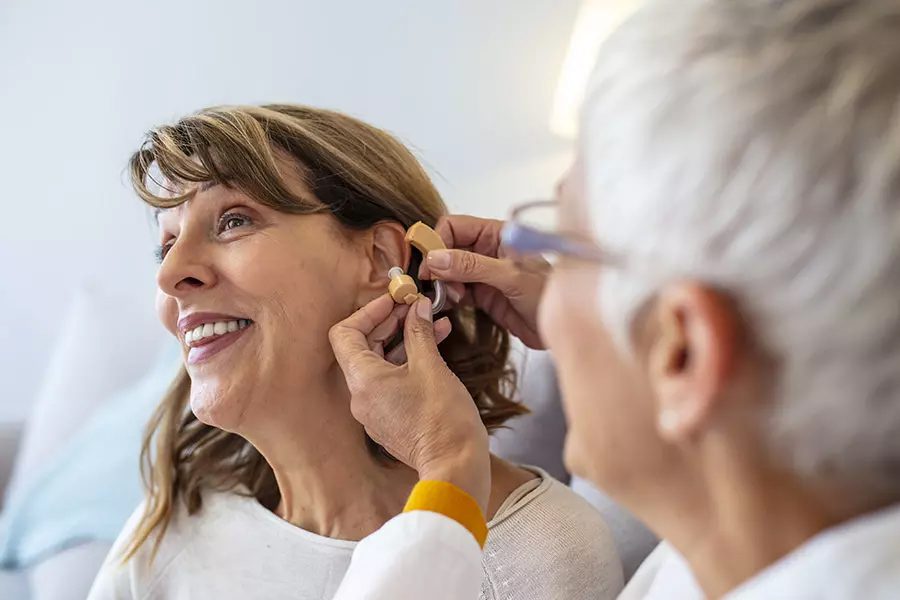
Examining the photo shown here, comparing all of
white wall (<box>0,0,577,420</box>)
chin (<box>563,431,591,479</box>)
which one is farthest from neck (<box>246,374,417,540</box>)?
white wall (<box>0,0,577,420</box>)

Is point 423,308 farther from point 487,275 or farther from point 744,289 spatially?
point 744,289

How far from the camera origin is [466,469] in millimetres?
977

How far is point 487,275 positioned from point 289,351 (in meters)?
0.28

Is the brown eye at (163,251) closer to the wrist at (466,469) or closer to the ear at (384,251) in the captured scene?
the ear at (384,251)

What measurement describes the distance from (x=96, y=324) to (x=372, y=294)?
1.38m

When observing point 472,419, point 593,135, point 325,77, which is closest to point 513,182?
point 325,77

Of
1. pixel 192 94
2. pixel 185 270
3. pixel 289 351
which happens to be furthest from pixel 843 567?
pixel 192 94

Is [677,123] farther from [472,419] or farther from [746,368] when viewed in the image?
[472,419]

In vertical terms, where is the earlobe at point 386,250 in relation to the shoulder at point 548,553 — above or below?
above

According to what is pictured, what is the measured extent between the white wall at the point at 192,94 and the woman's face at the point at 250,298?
0.95m

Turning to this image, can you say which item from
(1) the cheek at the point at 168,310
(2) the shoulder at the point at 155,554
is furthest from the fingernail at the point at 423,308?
(2) the shoulder at the point at 155,554

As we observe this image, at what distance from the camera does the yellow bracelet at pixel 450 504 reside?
939 millimetres

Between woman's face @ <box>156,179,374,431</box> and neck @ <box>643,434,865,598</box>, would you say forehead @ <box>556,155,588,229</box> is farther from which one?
woman's face @ <box>156,179,374,431</box>

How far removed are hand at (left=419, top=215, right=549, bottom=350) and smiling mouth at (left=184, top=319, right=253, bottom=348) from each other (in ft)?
0.83
